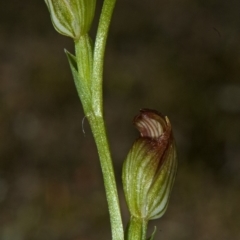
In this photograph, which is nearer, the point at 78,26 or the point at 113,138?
the point at 78,26

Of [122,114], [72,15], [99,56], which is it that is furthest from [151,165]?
[122,114]

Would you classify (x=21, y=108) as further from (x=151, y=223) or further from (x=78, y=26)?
(x=78, y=26)

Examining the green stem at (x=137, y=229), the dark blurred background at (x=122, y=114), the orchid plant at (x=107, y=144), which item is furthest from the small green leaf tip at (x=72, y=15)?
the dark blurred background at (x=122, y=114)

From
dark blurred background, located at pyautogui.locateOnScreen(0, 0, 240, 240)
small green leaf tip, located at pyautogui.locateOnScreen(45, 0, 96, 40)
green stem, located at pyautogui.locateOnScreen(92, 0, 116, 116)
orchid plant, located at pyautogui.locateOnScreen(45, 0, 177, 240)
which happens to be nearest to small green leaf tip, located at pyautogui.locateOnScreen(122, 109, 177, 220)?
orchid plant, located at pyautogui.locateOnScreen(45, 0, 177, 240)

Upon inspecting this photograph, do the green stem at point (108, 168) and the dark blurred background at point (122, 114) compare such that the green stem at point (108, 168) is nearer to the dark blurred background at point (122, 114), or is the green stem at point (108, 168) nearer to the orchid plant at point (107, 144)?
the orchid plant at point (107, 144)

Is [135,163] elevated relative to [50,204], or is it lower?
elevated

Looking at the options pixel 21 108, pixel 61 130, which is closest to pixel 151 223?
pixel 61 130
